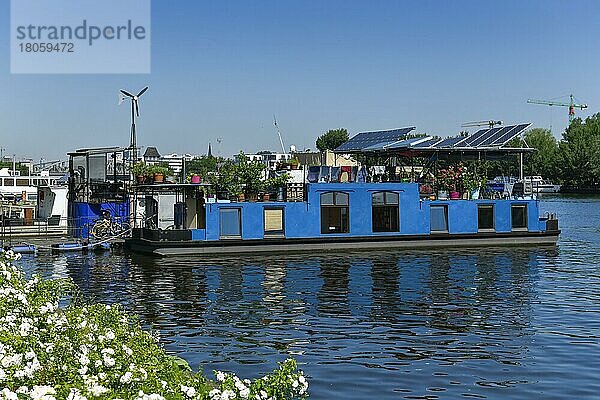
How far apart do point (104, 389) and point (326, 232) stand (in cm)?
3021

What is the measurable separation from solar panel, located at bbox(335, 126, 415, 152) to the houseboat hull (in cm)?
675

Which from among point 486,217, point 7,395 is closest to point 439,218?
point 486,217

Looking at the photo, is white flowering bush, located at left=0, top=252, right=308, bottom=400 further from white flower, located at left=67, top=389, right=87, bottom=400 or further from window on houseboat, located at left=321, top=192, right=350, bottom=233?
window on houseboat, located at left=321, top=192, right=350, bottom=233

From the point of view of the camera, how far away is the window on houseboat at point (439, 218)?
38.5 m

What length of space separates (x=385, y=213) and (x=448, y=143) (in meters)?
5.74

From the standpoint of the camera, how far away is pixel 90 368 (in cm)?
838

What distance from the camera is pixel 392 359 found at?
1611 cm

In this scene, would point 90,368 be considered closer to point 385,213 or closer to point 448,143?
point 385,213

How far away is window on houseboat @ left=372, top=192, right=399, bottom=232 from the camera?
37.8 meters

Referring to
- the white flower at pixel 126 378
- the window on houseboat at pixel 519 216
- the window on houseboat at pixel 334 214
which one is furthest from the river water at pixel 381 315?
the white flower at pixel 126 378

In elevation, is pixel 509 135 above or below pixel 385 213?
above

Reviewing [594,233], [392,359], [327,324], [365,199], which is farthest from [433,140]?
[392,359]

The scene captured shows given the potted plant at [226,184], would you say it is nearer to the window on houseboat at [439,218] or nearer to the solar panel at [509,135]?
the window on houseboat at [439,218]

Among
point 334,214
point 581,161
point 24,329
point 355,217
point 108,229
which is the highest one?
point 581,161
